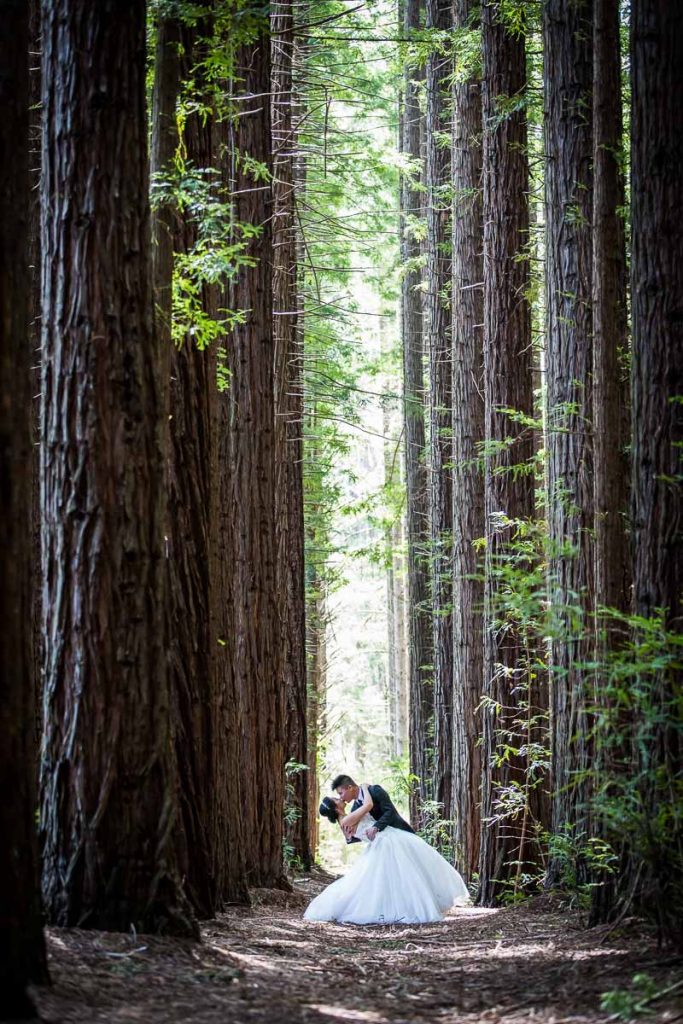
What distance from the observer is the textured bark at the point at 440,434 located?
17.3 meters

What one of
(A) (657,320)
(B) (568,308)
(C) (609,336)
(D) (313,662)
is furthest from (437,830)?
(A) (657,320)

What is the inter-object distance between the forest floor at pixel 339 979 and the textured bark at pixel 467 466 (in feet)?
20.2

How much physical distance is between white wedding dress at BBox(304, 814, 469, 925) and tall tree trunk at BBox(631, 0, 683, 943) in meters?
4.07

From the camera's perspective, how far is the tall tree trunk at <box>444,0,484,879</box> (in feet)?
47.5

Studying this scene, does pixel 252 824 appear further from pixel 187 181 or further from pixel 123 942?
pixel 187 181

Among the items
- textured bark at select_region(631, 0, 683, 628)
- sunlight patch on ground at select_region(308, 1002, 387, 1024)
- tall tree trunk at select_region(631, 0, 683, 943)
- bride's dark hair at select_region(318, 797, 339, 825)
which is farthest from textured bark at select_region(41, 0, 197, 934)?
bride's dark hair at select_region(318, 797, 339, 825)

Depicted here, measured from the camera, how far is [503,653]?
12164 mm

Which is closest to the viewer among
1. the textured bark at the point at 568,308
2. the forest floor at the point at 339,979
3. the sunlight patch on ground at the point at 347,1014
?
the forest floor at the point at 339,979

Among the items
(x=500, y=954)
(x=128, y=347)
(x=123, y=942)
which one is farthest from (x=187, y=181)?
(x=500, y=954)

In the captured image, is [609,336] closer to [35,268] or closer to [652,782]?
[652,782]

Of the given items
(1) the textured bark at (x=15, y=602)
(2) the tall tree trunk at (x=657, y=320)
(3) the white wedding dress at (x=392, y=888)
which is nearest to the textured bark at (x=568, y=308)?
(3) the white wedding dress at (x=392, y=888)

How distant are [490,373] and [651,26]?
5.33 meters

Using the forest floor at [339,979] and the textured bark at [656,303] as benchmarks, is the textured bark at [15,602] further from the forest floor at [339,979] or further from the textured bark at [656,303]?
the textured bark at [656,303]

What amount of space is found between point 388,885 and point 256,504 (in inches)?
162
